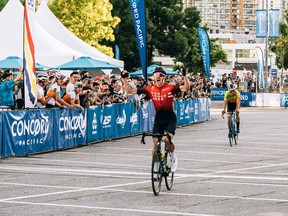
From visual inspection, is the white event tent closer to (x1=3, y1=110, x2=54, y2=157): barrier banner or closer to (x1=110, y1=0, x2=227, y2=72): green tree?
(x1=3, y1=110, x2=54, y2=157): barrier banner

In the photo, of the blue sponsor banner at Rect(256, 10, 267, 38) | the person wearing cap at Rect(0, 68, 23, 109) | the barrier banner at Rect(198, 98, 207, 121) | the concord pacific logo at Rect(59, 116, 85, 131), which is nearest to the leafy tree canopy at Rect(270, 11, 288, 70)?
the blue sponsor banner at Rect(256, 10, 267, 38)

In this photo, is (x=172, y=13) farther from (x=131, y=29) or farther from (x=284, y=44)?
(x=284, y=44)

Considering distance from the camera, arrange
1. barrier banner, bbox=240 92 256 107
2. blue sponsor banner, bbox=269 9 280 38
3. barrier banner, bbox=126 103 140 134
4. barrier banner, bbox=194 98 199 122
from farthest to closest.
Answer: blue sponsor banner, bbox=269 9 280 38 < barrier banner, bbox=240 92 256 107 < barrier banner, bbox=194 98 199 122 < barrier banner, bbox=126 103 140 134

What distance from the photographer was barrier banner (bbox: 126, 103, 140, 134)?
29067 mm

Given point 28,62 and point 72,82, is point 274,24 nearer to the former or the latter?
point 72,82

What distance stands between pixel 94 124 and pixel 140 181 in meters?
9.63

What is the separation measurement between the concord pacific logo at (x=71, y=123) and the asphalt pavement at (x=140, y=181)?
23.3 inches

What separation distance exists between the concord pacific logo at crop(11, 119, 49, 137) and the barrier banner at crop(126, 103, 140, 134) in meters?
6.82

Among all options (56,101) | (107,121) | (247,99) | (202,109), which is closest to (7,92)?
(56,101)

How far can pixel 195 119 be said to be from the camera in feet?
128

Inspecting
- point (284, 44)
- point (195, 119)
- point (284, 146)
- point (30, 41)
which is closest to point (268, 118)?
point (195, 119)

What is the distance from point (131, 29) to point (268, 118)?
124ft

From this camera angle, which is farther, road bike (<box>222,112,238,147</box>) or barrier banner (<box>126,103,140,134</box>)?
barrier banner (<box>126,103,140,134</box>)

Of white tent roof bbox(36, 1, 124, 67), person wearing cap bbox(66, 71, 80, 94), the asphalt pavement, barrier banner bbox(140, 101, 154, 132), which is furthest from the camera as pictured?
white tent roof bbox(36, 1, 124, 67)
